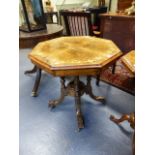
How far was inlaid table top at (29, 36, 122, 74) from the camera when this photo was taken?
3.78 ft

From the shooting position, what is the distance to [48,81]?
2357 millimetres

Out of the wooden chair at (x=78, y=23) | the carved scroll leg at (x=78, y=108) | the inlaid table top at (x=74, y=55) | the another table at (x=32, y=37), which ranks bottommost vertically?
the carved scroll leg at (x=78, y=108)

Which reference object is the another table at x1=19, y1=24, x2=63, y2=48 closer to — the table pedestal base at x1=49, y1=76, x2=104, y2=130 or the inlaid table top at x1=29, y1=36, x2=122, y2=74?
the inlaid table top at x1=29, y1=36, x2=122, y2=74

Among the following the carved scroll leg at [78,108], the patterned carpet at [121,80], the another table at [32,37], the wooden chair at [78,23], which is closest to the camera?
the carved scroll leg at [78,108]

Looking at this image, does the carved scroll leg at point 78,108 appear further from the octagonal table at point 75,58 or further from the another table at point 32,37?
the another table at point 32,37

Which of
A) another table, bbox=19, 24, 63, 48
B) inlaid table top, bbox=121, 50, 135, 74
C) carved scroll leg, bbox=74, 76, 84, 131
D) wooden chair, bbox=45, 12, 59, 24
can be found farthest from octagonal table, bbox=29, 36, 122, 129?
wooden chair, bbox=45, 12, 59, 24

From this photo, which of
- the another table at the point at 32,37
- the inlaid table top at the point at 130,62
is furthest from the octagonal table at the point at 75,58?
the another table at the point at 32,37

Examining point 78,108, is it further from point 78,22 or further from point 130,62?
point 78,22

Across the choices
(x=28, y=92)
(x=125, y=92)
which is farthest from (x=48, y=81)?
(x=125, y=92)

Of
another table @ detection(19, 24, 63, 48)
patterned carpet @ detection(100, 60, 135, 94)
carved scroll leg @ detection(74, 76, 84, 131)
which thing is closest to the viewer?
carved scroll leg @ detection(74, 76, 84, 131)

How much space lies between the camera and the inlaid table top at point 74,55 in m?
1.15

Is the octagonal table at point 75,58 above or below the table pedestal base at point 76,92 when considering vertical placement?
above
